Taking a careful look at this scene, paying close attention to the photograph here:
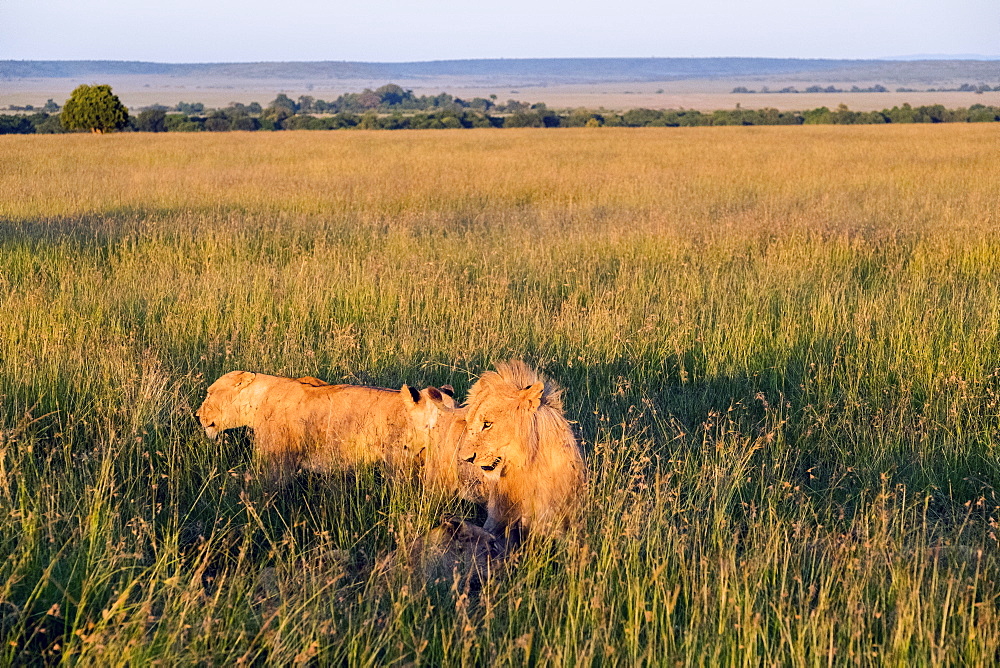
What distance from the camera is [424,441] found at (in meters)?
3.69

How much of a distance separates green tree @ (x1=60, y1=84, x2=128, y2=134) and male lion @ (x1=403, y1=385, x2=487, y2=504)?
142ft

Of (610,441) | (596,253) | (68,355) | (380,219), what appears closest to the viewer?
(610,441)

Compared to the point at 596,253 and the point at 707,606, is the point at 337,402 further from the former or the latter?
the point at 596,253

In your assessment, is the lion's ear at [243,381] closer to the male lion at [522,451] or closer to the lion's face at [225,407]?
the lion's face at [225,407]

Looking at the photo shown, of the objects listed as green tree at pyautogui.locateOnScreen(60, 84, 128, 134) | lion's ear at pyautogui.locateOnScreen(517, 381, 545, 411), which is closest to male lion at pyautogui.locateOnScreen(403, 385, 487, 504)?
lion's ear at pyautogui.locateOnScreen(517, 381, 545, 411)

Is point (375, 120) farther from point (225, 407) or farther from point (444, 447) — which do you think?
point (444, 447)

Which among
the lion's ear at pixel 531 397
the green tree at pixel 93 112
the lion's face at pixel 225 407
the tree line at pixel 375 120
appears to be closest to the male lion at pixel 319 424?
the lion's face at pixel 225 407

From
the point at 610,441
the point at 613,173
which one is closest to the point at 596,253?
the point at 610,441

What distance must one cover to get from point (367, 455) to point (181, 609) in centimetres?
122

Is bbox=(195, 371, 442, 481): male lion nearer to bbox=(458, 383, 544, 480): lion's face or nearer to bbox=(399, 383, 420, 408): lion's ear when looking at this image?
bbox=(399, 383, 420, 408): lion's ear

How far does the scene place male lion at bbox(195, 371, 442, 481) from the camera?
12.4 ft

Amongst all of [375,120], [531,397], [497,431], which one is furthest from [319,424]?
[375,120]

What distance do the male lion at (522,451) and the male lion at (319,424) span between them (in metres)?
0.61

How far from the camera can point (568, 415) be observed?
4652 millimetres
